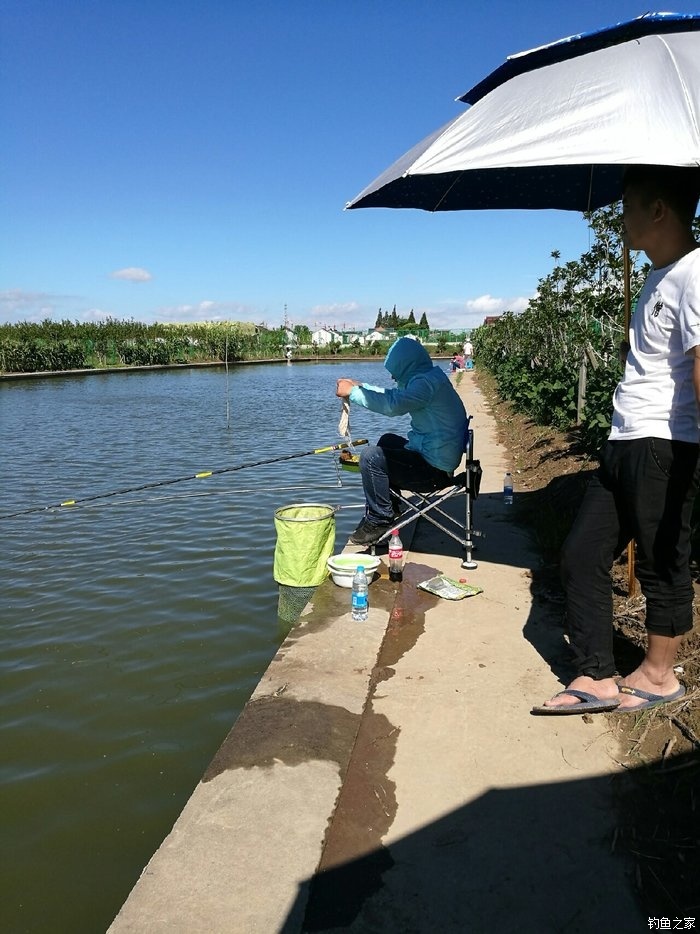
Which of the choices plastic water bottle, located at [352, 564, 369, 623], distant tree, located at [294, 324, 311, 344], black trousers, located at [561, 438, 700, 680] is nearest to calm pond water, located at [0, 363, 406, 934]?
plastic water bottle, located at [352, 564, 369, 623]

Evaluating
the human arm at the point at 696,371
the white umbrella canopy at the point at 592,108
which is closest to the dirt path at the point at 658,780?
the human arm at the point at 696,371

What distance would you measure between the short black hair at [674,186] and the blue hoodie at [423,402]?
211 centimetres

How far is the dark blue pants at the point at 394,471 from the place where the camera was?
4.68 meters

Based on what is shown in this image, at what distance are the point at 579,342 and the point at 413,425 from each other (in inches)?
195

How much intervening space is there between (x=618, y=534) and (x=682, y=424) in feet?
1.69

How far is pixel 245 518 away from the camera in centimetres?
749

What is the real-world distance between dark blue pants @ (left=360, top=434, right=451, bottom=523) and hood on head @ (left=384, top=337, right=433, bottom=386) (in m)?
0.47

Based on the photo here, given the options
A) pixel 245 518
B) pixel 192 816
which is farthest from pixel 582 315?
pixel 192 816

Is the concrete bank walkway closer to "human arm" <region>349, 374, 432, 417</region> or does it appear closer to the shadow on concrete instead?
the shadow on concrete

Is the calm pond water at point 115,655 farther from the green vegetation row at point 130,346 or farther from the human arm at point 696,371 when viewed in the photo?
the green vegetation row at point 130,346

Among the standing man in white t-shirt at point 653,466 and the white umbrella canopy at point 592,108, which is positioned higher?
the white umbrella canopy at point 592,108

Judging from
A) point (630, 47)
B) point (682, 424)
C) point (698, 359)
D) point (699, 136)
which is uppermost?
point (630, 47)

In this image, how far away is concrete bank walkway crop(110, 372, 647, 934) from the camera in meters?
1.88

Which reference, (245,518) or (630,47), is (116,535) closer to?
(245,518)
